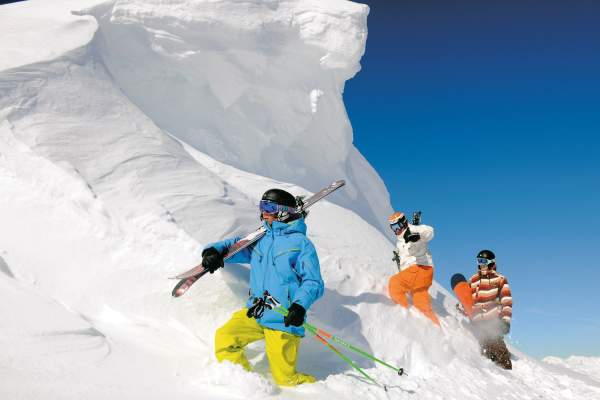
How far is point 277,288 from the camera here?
4070 mm

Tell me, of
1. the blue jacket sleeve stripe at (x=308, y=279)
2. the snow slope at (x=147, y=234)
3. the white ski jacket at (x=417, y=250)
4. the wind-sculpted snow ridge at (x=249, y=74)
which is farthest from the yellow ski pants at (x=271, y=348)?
the wind-sculpted snow ridge at (x=249, y=74)

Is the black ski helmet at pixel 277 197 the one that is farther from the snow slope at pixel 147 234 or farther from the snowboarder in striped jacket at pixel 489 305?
the snowboarder in striped jacket at pixel 489 305

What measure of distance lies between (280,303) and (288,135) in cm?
780

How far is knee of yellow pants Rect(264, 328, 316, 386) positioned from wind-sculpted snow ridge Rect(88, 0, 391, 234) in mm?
6101

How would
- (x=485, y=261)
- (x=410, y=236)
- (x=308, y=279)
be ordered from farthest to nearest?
1. (x=485, y=261)
2. (x=410, y=236)
3. (x=308, y=279)

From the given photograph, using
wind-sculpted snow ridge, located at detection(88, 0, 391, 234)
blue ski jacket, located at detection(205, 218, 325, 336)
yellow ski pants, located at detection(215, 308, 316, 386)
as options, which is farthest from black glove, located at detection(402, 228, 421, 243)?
wind-sculpted snow ridge, located at detection(88, 0, 391, 234)

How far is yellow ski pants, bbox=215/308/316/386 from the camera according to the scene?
397 centimetres

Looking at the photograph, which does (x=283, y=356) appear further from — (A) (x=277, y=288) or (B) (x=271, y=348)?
(A) (x=277, y=288)

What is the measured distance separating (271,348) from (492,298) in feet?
12.8

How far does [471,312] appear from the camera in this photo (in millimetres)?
6895

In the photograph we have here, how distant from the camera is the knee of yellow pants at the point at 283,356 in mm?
3977

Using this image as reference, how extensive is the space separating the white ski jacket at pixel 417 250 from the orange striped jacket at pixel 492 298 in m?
0.92

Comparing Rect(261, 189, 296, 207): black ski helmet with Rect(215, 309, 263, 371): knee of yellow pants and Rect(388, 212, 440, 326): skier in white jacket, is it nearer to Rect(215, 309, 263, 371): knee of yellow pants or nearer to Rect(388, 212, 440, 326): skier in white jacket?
Rect(215, 309, 263, 371): knee of yellow pants

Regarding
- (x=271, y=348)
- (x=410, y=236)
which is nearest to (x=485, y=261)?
(x=410, y=236)
